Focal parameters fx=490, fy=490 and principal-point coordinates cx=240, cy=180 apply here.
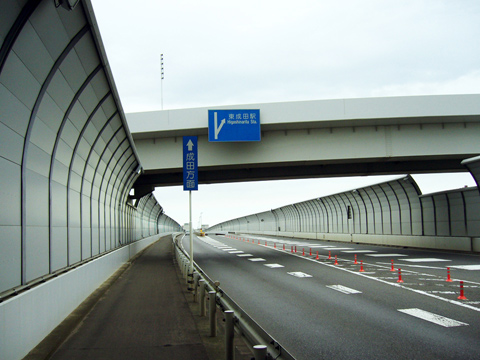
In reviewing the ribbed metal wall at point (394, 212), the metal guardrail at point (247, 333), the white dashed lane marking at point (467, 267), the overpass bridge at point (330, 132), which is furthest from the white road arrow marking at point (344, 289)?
the ribbed metal wall at point (394, 212)

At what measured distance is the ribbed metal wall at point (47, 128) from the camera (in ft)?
20.1

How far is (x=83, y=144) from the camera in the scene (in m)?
11.5

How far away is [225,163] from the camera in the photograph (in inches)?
951

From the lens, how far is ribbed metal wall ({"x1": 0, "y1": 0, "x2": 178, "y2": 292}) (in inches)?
242

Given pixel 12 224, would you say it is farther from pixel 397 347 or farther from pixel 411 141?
pixel 411 141

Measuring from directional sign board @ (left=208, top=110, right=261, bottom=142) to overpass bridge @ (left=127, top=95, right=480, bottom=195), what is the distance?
17.8 inches

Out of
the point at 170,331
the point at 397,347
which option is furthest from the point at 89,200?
the point at 397,347

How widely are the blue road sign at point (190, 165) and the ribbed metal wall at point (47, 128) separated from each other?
4488 mm

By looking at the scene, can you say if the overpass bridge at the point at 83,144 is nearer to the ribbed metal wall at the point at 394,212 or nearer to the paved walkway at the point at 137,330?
the paved walkway at the point at 137,330

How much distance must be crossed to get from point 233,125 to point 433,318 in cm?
1494

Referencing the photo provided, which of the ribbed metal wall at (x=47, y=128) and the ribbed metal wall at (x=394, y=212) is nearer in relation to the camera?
the ribbed metal wall at (x=47, y=128)

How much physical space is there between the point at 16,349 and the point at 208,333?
3061mm

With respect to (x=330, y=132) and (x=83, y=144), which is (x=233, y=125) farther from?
(x=83, y=144)

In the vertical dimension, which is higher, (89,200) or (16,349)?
(89,200)
